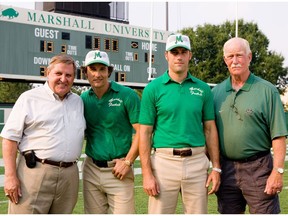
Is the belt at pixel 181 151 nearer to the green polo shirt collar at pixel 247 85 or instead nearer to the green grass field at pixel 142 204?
the green polo shirt collar at pixel 247 85

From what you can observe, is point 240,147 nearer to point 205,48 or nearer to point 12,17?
point 12,17

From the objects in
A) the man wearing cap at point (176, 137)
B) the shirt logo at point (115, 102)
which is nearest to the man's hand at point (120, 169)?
the man wearing cap at point (176, 137)

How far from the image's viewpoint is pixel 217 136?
381 centimetres

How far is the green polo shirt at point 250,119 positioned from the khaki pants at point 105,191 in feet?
2.84

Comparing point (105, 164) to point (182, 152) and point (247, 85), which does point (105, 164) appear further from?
point (247, 85)

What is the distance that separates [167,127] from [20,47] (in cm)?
1551

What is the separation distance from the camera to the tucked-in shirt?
3615 millimetres

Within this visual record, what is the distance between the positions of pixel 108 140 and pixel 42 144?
56 cm

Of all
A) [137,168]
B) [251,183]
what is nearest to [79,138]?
[251,183]

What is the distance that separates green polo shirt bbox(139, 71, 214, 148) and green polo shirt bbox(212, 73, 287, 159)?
9.1 inches

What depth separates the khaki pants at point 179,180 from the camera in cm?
368

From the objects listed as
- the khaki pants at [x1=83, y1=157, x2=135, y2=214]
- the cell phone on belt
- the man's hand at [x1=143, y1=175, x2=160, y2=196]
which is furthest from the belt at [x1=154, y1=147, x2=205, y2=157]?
the cell phone on belt

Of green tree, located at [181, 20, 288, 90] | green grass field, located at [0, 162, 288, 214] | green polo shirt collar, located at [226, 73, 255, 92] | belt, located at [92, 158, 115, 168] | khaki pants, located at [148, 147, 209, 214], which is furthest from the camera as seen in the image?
green tree, located at [181, 20, 288, 90]

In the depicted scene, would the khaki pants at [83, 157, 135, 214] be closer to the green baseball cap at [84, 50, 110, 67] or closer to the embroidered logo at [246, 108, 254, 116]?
the green baseball cap at [84, 50, 110, 67]
